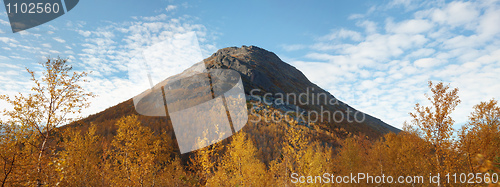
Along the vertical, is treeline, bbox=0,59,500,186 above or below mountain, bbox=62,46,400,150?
below

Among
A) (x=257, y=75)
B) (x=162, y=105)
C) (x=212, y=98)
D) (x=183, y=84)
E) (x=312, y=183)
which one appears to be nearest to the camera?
(x=312, y=183)

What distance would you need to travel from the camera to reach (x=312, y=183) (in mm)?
15891

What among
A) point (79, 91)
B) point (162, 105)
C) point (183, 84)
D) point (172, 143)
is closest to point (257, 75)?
point (183, 84)

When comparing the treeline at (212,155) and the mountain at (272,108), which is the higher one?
the mountain at (272,108)

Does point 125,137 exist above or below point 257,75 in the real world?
below

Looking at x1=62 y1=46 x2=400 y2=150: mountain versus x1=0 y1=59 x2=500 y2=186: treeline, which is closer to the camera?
x1=0 y1=59 x2=500 y2=186: treeline

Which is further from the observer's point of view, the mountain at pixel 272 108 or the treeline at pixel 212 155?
the mountain at pixel 272 108

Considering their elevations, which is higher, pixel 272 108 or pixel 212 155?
pixel 272 108

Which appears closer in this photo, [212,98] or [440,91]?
[440,91]

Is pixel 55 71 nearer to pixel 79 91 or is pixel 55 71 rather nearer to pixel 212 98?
pixel 79 91

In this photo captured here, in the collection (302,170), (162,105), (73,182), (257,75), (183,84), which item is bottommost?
(73,182)

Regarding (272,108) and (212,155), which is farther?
(272,108)

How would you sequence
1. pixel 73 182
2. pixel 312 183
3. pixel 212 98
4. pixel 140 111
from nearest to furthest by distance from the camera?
1. pixel 312 183
2. pixel 73 182
3. pixel 140 111
4. pixel 212 98

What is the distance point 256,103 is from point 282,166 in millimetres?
40375
